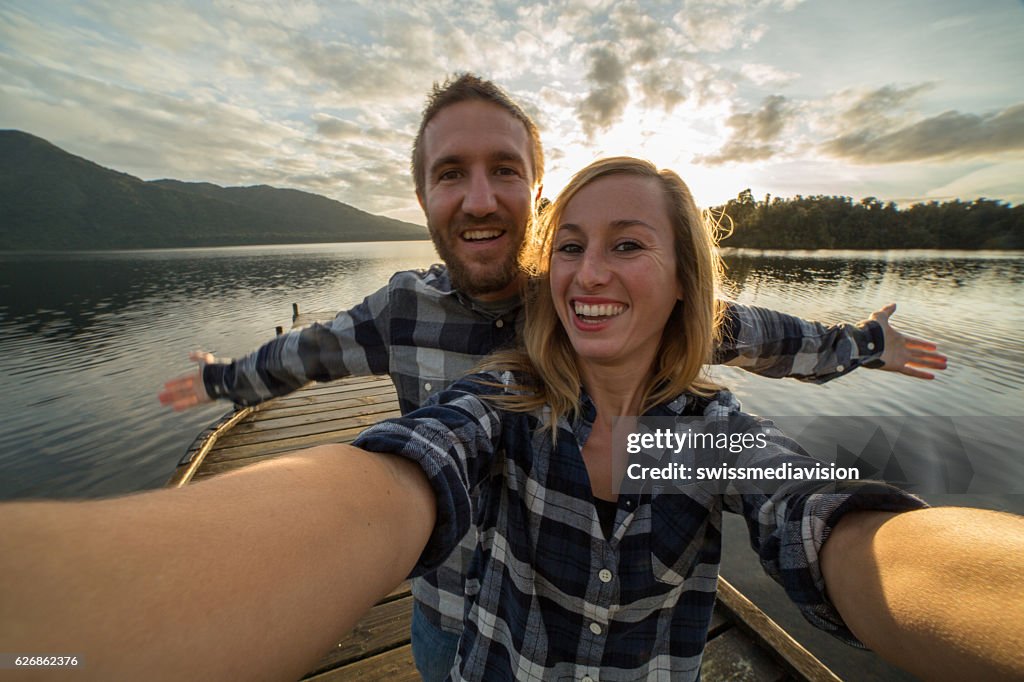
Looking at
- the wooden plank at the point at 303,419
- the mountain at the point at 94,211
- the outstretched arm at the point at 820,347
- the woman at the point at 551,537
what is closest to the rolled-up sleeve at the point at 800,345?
the outstretched arm at the point at 820,347

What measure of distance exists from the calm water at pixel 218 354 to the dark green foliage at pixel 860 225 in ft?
59.0

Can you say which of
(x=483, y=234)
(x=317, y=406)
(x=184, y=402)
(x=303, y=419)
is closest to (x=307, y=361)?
(x=184, y=402)

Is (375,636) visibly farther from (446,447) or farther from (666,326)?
(666,326)

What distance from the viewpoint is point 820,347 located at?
315 cm

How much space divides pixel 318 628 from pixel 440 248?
2373 millimetres

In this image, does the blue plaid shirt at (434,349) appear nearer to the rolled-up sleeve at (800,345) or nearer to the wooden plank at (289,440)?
the rolled-up sleeve at (800,345)

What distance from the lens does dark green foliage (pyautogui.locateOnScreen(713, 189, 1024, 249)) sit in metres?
56.1

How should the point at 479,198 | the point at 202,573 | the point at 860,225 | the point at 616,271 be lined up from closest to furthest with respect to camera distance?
the point at 202,573 < the point at 616,271 < the point at 479,198 < the point at 860,225

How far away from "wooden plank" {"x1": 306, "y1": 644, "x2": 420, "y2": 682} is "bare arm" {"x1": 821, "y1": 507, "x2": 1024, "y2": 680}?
302cm

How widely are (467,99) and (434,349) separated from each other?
175 cm

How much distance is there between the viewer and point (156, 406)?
14.2 meters

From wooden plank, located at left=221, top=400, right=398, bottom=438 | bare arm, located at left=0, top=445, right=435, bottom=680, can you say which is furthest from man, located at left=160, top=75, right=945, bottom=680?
wooden plank, located at left=221, top=400, right=398, bottom=438

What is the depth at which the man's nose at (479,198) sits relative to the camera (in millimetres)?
2615

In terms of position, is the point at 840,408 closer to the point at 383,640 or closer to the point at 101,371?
the point at 383,640
